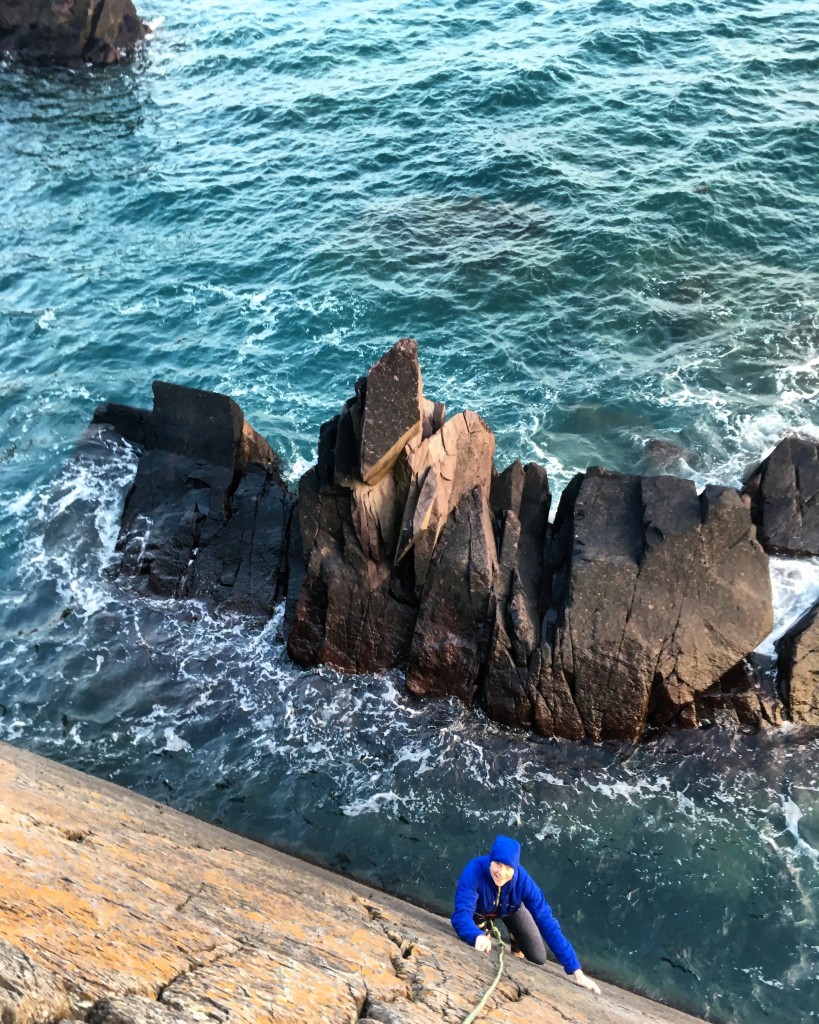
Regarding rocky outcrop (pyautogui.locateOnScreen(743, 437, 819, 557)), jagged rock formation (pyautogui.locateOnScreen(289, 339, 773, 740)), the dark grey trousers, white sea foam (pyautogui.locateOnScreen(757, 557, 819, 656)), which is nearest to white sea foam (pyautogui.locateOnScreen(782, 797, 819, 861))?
jagged rock formation (pyautogui.locateOnScreen(289, 339, 773, 740))

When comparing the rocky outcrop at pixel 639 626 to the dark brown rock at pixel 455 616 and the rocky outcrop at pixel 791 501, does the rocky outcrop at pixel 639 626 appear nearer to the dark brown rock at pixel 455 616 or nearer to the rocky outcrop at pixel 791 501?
the dark brown rock at pixel 455 616

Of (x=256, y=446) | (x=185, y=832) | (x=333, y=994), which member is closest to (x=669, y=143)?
(x=256, y=446)

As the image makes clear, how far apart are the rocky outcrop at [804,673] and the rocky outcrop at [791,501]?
7.29ft

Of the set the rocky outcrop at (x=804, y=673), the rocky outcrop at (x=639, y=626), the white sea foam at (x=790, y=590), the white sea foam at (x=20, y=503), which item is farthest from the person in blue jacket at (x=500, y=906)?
the white sea foam at (x=20, y=503)

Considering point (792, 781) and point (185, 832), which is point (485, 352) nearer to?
point (792, 781)

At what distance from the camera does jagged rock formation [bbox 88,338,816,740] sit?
17.0 m

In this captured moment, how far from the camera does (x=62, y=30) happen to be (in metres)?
47.5

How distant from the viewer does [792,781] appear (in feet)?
53.1

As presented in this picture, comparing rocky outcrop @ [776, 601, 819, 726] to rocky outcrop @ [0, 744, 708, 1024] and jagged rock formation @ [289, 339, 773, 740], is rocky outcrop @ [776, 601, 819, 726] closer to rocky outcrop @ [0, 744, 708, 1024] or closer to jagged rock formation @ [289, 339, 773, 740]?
jagged rock formation @ [289, 339, 773, 740]

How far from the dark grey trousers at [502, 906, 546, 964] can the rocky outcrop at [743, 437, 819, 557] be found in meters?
11.0

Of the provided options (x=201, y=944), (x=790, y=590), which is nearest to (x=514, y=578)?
(x=790, y=590)

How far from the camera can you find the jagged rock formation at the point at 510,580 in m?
17.0

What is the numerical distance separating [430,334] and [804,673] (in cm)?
1619

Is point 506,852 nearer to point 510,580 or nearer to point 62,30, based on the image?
point 510,580
